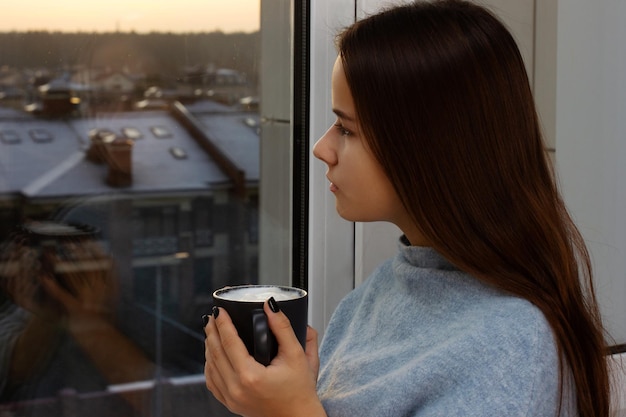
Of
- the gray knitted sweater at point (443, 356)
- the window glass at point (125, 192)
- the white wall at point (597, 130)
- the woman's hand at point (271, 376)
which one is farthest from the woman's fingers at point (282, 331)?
the white wall at point (597, 130)

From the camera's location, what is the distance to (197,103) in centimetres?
123

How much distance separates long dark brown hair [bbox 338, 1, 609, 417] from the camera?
858 millimetres

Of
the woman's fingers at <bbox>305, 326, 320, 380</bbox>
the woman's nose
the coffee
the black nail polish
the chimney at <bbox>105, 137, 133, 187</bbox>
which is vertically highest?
the woman's nose

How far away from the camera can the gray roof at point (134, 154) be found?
1.10 m

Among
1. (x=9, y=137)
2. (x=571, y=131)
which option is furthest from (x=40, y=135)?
(x=571, y=131)

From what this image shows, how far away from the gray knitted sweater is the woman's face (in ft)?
0.32

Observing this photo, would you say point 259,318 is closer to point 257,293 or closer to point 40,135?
point 257,293

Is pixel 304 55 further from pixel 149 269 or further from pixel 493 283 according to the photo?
pixel 493 283

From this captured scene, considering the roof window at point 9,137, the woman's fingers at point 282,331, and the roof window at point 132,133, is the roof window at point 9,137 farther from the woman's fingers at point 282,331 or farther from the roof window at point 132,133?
the woman's fingers at point 282,331

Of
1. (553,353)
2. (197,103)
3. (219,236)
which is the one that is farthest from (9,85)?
(553,353)

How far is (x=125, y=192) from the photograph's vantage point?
46.9 inches

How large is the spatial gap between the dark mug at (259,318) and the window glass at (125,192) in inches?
14.4

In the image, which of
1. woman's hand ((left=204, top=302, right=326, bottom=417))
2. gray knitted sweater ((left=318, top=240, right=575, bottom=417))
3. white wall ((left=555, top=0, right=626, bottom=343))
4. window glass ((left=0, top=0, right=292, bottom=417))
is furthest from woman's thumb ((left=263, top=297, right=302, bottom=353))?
white wall ((left=555, top=0, right=626, bottom=343))

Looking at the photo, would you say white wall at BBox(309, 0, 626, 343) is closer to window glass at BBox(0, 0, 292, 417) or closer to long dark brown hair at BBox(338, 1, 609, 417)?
window glass at BBox(0, 0, 292, 417)
